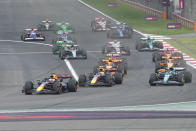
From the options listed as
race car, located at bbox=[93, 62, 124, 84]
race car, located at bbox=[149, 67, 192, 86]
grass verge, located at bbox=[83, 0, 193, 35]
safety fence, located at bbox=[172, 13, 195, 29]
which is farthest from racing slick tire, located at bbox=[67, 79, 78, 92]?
safety fence, located at bbox=[172, 13, 195, 29]

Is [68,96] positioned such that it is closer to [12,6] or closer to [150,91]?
[150,91]

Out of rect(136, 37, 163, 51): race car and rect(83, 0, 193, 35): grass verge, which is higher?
rect(83, 0, 193, 35): grass verge

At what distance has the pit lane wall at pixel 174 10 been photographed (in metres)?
73.5

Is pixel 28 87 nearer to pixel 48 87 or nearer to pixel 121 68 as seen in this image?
pixel 48 87

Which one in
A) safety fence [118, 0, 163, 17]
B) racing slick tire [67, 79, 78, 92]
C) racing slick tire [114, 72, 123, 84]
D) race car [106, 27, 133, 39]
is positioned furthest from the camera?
safety fence [118, 0, 163, 17]

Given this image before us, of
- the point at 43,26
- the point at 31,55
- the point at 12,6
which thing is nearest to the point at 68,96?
the point at 31,55

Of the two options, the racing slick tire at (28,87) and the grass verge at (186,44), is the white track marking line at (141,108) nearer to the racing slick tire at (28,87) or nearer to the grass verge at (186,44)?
the racing slick tire at (28,87)

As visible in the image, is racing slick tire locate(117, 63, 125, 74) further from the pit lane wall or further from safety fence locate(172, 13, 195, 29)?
safety fence locate(172, 13, 195, 29)

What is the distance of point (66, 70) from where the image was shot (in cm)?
4469

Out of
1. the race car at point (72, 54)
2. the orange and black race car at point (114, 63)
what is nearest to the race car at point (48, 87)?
the orange and black race car at point (114, 63)

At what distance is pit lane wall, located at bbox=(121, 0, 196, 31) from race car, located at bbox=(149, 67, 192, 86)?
3314 centimetres

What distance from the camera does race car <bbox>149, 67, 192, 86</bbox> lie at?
36.1 meters

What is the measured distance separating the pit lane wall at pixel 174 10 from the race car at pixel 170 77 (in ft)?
109

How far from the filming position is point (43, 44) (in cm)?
6075
